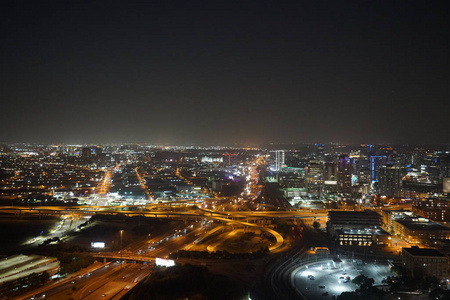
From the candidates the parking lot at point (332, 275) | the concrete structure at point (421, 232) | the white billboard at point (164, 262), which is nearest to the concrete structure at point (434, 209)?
the concrete structure at point (421, 232)

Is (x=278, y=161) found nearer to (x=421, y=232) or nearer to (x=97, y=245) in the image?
(x=421, y=232)

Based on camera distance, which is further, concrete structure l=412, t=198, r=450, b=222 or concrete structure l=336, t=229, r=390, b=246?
concrete structure l=412, t=198, r=450, b=222

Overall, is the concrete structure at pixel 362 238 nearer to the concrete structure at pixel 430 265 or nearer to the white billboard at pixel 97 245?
the concrete structure at pixel 430 265

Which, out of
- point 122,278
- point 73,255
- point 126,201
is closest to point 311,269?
point 122,278

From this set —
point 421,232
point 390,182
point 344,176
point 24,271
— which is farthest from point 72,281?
Result: point 390,182

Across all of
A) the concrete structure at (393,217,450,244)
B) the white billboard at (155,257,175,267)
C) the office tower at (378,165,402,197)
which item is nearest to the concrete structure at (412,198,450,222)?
the concrete structure at (393,217,450,244)

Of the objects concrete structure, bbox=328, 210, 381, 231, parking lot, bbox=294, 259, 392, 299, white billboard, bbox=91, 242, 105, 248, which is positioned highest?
concrete structure, bbox=328, 210, 381, 231

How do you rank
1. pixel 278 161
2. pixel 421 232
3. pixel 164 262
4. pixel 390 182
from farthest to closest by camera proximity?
pixel 278 161 < pixel 390 182 < pixel 421 232 < pixel 164 262

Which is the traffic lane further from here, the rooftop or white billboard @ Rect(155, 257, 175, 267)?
the rooftop

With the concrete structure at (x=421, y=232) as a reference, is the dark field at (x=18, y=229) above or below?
below

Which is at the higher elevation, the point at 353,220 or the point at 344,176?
the point at 344,176
